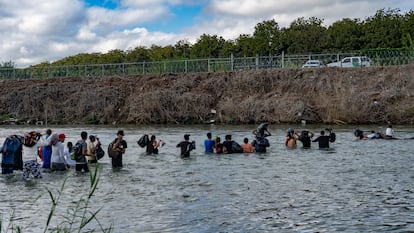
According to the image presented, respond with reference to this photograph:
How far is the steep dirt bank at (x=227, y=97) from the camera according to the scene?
45219mm

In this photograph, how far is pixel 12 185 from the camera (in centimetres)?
1803

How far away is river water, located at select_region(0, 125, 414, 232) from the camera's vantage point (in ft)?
42.3

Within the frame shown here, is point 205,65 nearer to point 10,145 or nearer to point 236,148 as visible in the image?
point 236,148

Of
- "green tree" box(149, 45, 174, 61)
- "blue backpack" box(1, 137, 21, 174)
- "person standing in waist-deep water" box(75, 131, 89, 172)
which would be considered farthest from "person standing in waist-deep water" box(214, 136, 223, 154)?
"green tree" box(149, 45, 174, 61)

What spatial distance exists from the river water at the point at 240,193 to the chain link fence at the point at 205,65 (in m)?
26.5

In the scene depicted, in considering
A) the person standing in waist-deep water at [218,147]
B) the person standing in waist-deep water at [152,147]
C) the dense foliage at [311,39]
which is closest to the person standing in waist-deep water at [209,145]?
the person standing in waist-deep water at [218,147]

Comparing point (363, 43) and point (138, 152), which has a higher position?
point (363, 43)

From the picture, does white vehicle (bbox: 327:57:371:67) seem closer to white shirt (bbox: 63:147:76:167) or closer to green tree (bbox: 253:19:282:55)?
green tree (bbox: 253:19:282:55)

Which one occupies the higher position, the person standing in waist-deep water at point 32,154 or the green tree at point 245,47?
the green tree at point 245,47

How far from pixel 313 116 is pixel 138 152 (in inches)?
831

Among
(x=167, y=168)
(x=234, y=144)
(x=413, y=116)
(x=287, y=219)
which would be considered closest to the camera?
(x=287, y=219)

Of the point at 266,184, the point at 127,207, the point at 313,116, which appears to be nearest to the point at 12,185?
the point at 127,207

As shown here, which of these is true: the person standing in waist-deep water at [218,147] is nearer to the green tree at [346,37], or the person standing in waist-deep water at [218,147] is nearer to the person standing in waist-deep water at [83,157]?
the person standing in waist-deep water at [83,157]

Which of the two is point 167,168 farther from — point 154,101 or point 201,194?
point 154,101
